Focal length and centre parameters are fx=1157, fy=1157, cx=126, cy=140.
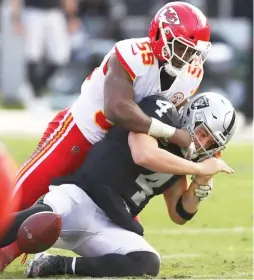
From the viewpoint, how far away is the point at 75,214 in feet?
18.7

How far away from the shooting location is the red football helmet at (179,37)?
5.84 meters

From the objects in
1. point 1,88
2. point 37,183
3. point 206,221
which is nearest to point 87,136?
point 37,183

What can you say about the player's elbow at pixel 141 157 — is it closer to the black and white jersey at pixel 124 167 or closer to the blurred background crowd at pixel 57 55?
the black and white jersey at pixel 124 167

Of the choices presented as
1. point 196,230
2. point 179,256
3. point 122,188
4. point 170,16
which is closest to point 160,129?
point 122,188

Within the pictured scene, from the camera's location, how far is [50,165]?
611 centimetres

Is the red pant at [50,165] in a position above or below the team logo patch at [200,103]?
below

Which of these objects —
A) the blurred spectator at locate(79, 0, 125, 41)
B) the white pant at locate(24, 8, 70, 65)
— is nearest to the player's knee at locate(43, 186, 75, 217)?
the white pant at locate(24, 8, 70, 65)

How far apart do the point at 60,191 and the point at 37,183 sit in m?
0.38

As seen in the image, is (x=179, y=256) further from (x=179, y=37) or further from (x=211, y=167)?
(x=179, y=37)

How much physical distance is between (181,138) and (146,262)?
63 cm

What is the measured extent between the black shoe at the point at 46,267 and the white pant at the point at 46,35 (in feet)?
37.7

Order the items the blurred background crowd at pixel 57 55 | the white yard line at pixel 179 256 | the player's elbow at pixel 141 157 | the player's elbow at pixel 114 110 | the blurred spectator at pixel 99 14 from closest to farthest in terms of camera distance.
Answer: the player's elbow at pixel 141 157
the player's elbow at pixel 114 110
the white yard line at pixel 179 256
the blurred background crowd at pixel 57 55
the blurred spectator at pixel 99 14

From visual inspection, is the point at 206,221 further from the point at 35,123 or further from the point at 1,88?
the point at 1,88

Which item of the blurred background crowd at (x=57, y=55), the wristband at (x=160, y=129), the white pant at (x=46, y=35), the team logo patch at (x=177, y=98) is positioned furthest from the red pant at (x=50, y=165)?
the white pant at (x=46, y=35)
